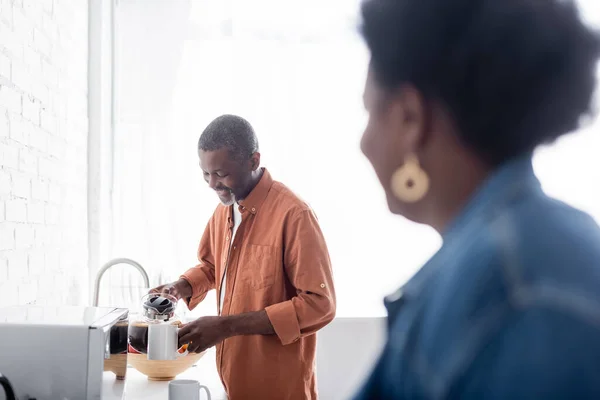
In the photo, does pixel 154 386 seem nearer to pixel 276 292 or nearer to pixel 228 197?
pixel 276 292

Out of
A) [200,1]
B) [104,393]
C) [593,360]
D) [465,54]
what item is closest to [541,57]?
[465,54]

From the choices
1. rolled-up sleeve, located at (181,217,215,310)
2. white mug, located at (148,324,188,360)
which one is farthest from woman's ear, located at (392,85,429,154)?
rolled-up sleeve, located at (181,217,215,310)

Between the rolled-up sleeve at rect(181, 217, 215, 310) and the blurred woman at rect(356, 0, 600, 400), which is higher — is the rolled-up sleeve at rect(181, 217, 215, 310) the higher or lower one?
the lower one

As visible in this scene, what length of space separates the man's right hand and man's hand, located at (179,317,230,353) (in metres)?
0.26

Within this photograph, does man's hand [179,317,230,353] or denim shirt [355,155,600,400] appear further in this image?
man's hand [179,317,230,353]

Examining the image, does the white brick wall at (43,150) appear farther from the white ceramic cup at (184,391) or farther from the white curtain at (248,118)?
the white ceramic cup at (184,391)

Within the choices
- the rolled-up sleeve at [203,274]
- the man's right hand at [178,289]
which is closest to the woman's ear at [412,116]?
the man's right hand at [178,289]

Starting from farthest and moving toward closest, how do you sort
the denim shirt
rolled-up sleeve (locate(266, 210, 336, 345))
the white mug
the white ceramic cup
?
rolled-up sleeve (locate(266, 210, 336, 345))
the white mug
the white ceramic cup
the denim shirt

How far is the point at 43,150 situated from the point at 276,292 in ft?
2.60

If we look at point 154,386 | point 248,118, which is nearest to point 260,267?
point 154,386

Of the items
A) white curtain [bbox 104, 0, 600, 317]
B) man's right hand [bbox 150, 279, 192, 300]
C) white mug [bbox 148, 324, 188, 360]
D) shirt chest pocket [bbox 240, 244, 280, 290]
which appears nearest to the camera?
white mug [bbox 148, 324, 188, 360]

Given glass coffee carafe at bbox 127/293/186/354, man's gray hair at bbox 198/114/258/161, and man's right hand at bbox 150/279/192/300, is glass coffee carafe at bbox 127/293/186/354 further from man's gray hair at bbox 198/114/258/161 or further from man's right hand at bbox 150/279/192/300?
man's gray hair at bbox 198/114/258/161

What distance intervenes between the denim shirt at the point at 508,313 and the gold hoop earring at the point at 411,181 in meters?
0.04

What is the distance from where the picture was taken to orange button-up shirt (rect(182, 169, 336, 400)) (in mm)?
1606
